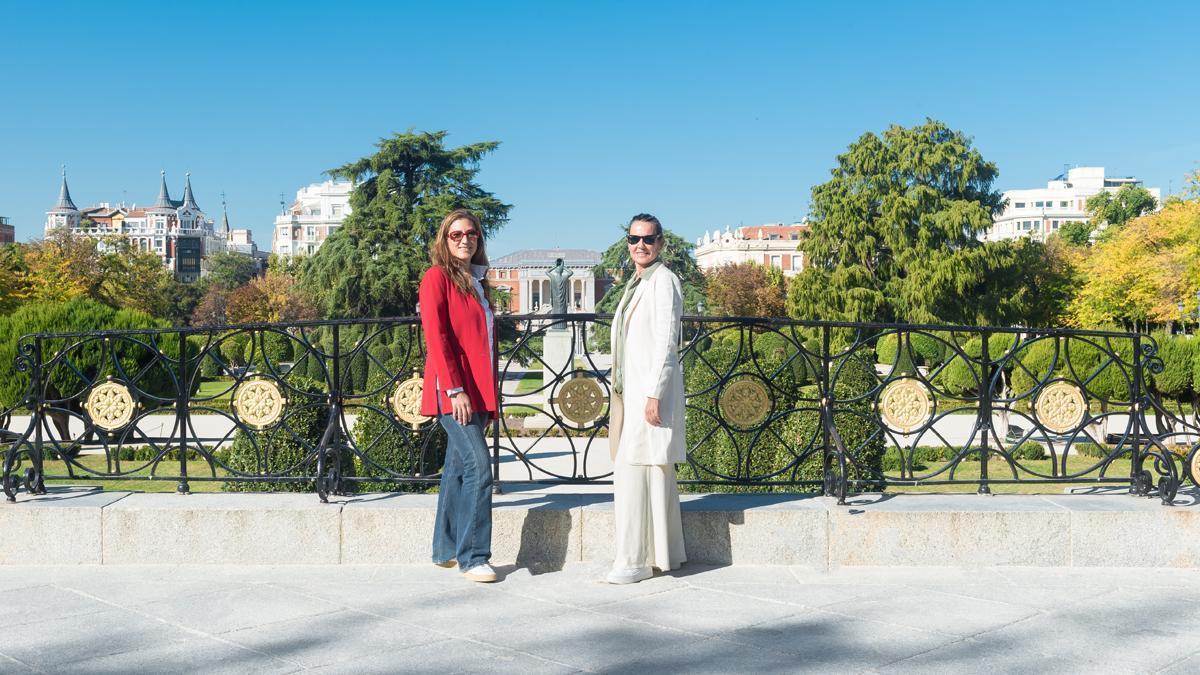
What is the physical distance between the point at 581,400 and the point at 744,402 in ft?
2.78

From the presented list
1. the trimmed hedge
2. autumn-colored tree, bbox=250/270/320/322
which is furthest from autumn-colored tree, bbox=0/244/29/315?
the trimmed hedge

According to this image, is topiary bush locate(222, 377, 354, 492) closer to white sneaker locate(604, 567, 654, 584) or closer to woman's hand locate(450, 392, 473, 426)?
woman's hand locate(450, 392, 473, 426)

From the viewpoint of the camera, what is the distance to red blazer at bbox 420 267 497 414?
431cm

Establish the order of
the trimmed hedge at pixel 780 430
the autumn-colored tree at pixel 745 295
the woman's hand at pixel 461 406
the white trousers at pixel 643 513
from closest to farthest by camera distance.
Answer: the woman's hand at pixel 461 406
the white trousers at pixel 643 513
the trimmed hedge at pixel 780 430
the autumn-colored tree at pixel 745 295

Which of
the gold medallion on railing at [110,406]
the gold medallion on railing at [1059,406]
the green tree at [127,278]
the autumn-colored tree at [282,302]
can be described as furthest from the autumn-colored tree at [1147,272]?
the autumn-colored tree at [282,302]

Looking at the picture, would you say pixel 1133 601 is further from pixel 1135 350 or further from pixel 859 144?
pixel 859 144

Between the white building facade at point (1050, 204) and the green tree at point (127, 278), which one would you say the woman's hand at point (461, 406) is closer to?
the green tree at point (127, 278)

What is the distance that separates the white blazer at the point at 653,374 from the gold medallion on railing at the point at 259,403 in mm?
1976

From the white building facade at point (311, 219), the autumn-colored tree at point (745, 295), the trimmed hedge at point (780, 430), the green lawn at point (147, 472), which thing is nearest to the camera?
the trimmed hedge at point (780, 430)

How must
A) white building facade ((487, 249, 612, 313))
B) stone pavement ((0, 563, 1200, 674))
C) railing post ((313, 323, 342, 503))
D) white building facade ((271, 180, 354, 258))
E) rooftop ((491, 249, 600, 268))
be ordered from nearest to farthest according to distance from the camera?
stone pavement ((0, 563, 1200, 674)) → railing post ((313, 323, 342, 503)) → white building facade ((487, 249, 612, 313)) → rooftop ((491, 249, 600, 268)) → white building facade ((271, 180, 354, 258))

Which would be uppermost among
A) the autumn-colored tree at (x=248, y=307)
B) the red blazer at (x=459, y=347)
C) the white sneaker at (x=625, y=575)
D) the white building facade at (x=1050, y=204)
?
the white building facade at (x=1050, y=204)

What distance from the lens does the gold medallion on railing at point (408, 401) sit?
5297 mm

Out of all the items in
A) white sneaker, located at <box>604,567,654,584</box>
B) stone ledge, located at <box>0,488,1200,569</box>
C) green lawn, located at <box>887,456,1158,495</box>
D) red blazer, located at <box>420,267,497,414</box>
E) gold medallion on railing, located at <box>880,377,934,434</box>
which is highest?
red blazer, located at <box>420,267,497,414</box>

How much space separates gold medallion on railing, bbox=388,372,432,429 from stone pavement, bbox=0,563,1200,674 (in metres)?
0.82
